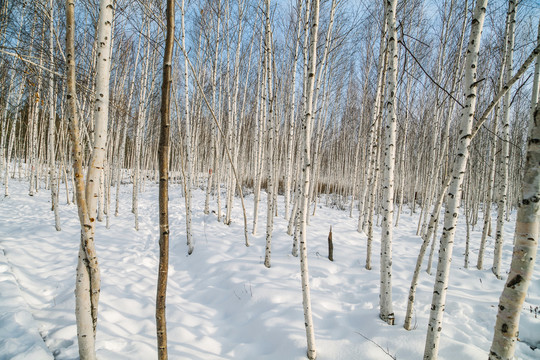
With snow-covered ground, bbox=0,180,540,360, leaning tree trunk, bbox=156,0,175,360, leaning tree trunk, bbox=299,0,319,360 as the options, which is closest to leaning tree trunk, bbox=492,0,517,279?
snow-covered ground, bbox=0,180,540,360

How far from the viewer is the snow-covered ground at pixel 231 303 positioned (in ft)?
7.35

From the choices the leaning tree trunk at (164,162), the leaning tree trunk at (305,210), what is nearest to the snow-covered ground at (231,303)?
the leaning tree trunk at (305,210)

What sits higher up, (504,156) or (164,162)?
(504,156)

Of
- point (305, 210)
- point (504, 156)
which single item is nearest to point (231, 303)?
point (305, 210)

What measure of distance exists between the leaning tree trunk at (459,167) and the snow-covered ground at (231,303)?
1.79 feet

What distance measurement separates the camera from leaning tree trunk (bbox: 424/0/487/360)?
174 centimetres

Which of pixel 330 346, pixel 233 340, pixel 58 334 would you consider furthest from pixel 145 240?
pixel 330 346

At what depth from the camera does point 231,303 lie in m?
3.24

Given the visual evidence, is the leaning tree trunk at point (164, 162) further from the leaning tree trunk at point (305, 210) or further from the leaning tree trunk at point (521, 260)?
the leaning tree trunk at point (521, 260)

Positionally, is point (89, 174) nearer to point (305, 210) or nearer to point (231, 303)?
point (305, 210)

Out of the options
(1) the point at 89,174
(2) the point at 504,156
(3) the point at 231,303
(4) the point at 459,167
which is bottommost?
(3) the point at 231,303

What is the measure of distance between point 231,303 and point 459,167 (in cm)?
301

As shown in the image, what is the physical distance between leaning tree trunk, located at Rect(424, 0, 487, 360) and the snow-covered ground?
55 centimetres

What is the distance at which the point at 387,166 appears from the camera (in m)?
2.60
